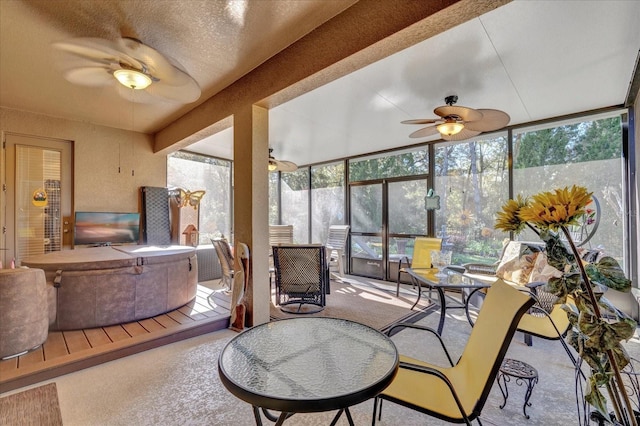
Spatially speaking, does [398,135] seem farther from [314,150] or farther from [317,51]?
[317,51]

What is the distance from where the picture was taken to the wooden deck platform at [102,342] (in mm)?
2162

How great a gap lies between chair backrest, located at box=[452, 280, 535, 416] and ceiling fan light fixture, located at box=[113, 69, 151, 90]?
10.1 feet

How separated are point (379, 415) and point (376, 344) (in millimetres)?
638

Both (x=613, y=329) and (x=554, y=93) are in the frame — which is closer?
(x=613, y=329)

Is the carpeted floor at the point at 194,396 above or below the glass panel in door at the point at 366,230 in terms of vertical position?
below

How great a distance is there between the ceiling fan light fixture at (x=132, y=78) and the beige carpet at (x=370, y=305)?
9.30ft

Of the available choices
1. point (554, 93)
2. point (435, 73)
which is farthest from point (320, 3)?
point (554, 93)

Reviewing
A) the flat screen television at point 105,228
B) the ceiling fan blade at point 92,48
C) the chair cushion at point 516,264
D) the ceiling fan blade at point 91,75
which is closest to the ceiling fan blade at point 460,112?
the chair cushion at point 516,264

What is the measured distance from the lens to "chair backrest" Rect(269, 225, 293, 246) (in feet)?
21.8

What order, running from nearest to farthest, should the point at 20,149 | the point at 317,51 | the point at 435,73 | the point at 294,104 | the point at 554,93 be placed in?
1. the point at 317,51
2. the point at 435,73
3. the point at 554,93
4. the point at 294,104
5. the point at 20,149

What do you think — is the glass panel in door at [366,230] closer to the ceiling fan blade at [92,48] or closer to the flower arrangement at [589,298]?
the ceiling fan blade at [92,48]

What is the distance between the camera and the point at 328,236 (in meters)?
6.77

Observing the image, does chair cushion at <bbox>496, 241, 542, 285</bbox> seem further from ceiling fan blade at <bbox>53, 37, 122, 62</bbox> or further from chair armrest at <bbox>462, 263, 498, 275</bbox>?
ceiling fan blade at <bbox>53, 37, 122, 62</bbox>

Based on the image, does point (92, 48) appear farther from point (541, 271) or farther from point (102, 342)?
point (541, 271)
